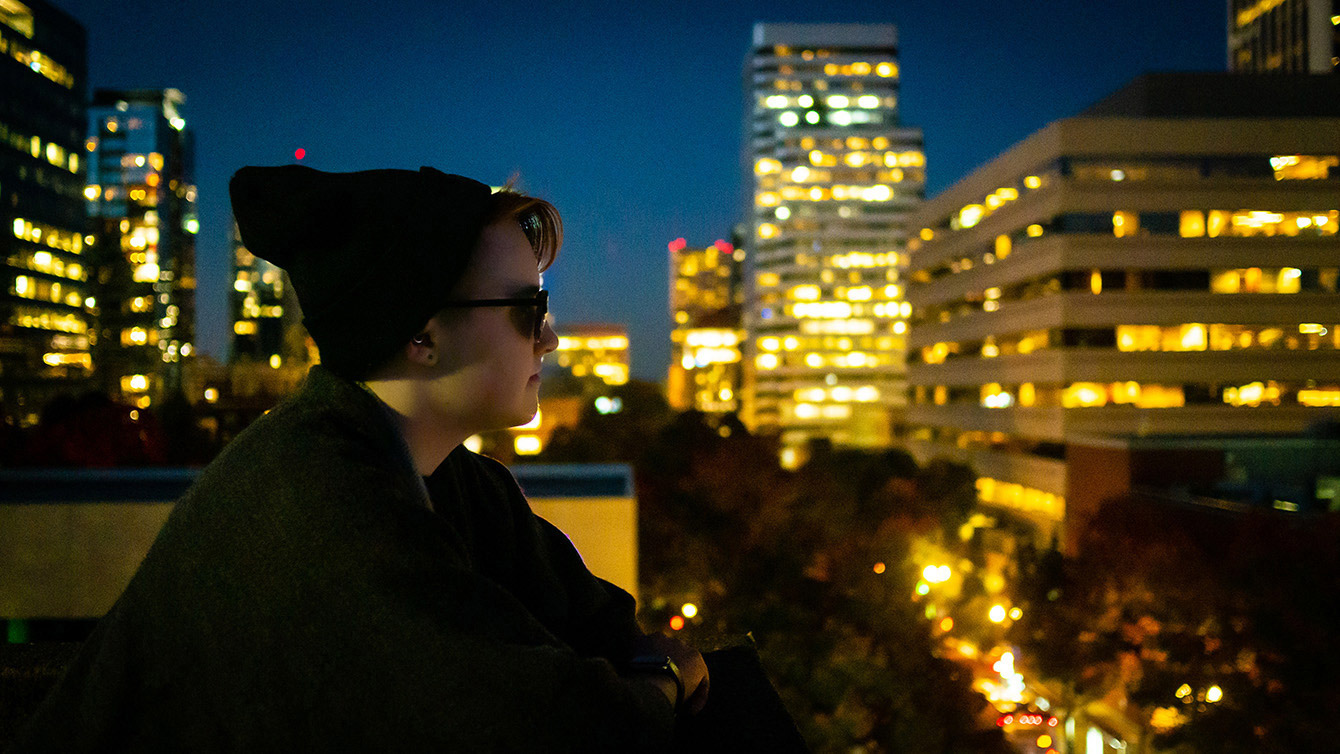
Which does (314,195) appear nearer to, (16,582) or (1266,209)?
(16,582)

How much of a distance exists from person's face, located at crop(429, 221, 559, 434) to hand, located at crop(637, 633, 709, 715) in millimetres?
388

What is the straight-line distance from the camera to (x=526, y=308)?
1.24 metres

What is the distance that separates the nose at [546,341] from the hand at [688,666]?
46 cm

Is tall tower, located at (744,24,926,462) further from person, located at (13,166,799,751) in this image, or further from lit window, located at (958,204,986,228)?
person, located at (13,166,799,751)

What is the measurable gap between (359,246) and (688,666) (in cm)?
72

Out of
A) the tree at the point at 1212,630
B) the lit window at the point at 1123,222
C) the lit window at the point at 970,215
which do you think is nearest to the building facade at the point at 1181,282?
the lit window at the point at 1123,222

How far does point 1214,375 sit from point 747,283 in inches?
2257

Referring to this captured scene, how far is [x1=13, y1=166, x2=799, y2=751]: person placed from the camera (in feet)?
2.99

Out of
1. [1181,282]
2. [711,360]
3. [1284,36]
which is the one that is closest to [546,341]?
[1181,282]

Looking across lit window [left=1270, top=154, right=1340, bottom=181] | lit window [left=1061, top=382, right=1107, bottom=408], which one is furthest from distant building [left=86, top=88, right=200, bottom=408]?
lit window [left=1270, top=154, right=1340, bottom=181]

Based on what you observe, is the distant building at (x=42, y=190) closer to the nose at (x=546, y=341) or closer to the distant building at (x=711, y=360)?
the distant building at (x=711, y=360)

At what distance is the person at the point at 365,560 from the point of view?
91 centimetres

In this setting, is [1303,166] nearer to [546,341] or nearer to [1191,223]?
[1191,223]

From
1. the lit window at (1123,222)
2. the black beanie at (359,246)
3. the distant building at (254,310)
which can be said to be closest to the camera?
the black beanie at (359,246)
